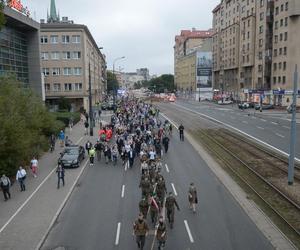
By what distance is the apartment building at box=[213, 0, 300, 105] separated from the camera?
268ft

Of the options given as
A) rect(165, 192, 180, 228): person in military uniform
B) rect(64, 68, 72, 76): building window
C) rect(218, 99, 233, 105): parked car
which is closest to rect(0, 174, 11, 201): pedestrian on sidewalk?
rect(165, 192, 180, 228): person in military uniform

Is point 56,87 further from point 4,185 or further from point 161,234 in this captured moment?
point 161,234

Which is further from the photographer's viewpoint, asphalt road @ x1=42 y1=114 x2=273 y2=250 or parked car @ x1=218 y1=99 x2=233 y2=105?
parked car @ x1=218 y1=99 x2=233 y2=105

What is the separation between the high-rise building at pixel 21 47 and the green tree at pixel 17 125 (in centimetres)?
1491

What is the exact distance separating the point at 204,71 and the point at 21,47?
338 ft

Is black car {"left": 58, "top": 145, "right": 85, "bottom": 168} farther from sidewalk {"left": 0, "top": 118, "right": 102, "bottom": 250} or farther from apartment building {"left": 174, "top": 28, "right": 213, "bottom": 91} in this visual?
apartment building {"left": 174, "top": 28, "right": 213, "bottom": 91}

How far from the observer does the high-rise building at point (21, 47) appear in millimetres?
44250

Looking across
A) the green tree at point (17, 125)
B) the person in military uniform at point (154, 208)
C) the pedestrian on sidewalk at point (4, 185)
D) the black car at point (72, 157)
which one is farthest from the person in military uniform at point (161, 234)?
the black car at point (72, 157)

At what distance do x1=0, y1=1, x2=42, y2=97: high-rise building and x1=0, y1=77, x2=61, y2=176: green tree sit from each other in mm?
14915

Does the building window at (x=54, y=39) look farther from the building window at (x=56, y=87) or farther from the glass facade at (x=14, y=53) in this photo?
the glass facade at (x=14, y=53)

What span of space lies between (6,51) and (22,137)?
26.2 metres

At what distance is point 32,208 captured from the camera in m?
18.2

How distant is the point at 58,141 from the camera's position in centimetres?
3912

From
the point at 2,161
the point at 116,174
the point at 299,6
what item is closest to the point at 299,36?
the point at 299,6
